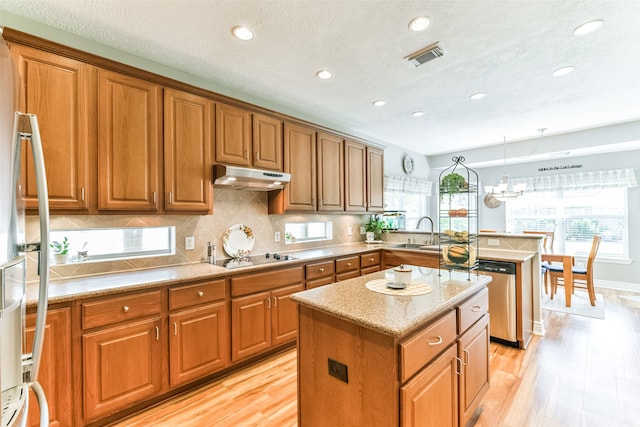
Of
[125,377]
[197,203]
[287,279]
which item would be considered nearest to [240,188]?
[197,203]

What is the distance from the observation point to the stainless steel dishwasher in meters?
2.87

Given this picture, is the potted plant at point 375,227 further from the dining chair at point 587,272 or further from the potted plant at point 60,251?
the potted plant at point 60,251

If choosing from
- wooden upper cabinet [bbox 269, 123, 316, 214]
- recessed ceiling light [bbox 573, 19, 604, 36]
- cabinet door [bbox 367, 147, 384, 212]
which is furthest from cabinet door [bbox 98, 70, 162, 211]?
recessed ceiling light [bbox 573, 19, 604, 36]

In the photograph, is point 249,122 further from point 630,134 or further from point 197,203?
point 630,134

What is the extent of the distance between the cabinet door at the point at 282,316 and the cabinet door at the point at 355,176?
1.60 metres

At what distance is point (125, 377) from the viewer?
1.87 m

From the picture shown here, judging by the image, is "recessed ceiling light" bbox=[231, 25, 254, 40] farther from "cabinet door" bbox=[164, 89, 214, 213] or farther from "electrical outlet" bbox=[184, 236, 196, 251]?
"electrical outlet" bbox=[184, 236, 196, 251]

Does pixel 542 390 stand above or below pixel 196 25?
below

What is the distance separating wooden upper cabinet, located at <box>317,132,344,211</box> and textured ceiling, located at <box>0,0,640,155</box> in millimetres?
414

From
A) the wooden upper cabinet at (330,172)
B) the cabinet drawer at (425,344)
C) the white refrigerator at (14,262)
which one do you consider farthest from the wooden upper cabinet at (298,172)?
the white refrigerator at (14,262)

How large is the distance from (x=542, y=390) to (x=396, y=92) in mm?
2928

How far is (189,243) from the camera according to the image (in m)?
2.69

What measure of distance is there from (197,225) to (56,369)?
1.40 m

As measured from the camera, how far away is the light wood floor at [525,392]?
6.26ft
